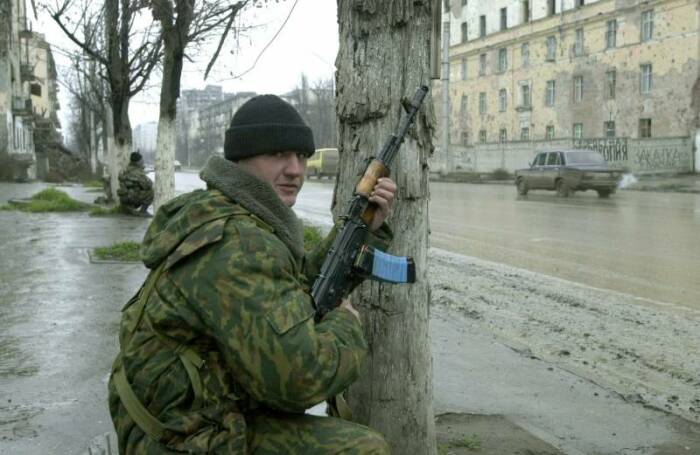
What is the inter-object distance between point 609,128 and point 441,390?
1710 inches

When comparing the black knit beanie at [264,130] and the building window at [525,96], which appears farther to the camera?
the building window at [525,96]

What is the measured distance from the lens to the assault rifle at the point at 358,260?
7.97ft

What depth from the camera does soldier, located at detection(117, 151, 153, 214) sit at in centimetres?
1686

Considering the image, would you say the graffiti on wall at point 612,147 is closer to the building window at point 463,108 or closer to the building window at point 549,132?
the building window at point 549,132

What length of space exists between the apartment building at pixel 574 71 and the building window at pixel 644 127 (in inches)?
2.1

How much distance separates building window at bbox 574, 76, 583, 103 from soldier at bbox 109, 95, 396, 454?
48018mm

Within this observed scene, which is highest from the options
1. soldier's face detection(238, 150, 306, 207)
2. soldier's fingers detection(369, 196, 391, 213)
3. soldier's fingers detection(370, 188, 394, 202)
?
soldier's face detection(238, 150, 306, 207)

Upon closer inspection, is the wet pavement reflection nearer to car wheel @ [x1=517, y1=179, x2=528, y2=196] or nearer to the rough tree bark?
the rough tree bark

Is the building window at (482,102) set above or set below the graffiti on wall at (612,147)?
above

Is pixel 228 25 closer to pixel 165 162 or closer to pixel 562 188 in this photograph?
pixel 165 162

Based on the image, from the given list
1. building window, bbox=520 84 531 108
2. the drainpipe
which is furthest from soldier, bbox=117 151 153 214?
building window, bbox=520 84 531 108

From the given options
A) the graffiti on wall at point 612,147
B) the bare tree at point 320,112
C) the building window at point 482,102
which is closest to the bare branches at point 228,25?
the graffiti on wall at point 612,147

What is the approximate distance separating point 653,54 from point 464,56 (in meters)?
20.7

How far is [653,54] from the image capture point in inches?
1646
